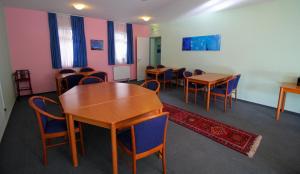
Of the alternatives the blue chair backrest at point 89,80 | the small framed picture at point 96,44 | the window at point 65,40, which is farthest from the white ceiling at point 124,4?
the blue chair backrest at point 89,80

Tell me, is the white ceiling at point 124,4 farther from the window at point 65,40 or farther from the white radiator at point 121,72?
the white radiator at point 121,72

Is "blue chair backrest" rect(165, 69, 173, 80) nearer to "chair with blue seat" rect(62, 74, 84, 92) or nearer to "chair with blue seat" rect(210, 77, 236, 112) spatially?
"chair with blue seat" rect(210, 77, 236, 112)

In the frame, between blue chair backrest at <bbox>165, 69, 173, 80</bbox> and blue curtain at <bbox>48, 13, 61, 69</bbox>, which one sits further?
blue chair backrest at <bbox>165, 69, 173, 80</bbox>

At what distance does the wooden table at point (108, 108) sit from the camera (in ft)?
5.45

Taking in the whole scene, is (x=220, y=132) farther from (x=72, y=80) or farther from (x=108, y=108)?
(x=72, y=80)

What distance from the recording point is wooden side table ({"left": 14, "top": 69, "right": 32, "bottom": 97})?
461 centimetres

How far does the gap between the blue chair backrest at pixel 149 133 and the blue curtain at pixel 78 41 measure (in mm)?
5139

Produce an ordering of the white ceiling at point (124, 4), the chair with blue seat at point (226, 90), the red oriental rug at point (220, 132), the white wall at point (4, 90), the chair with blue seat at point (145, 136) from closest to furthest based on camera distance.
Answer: the chair with blue seat at point (145, 136), the red oriental rug at point (220, 132), the white wall at point (4, 90), the chair with blue seat at point (226, 90), the white ceiling at point (124, 4)

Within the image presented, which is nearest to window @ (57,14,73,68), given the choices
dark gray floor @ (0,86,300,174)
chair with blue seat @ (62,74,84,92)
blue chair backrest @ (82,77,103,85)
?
chair with blue seat @ (62,74,84,92)

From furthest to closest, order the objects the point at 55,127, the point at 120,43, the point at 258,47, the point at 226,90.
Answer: the point at 120,43, the point at 258,47, the point at 226,90, the point at 55,127

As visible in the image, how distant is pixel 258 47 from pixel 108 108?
4.18m

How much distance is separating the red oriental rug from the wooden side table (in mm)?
4440

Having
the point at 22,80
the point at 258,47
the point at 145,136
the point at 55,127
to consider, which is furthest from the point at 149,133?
the point at 22,80

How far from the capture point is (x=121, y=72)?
7.13 meters
